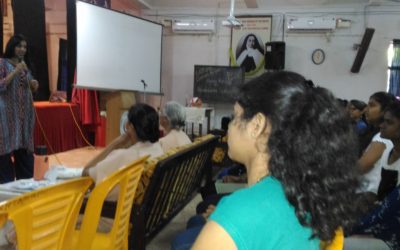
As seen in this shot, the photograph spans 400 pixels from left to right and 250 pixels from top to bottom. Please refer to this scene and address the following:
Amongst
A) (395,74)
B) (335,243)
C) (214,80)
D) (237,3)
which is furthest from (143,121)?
(395,74)

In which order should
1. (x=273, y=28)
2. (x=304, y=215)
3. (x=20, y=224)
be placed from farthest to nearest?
(x=273, y=28), (x=20, y=224), (x=304, y=215)

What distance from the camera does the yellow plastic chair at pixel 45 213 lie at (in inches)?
38.0

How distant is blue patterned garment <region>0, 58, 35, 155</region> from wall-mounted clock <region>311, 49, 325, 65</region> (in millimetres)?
5168

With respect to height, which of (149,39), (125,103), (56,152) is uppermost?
(149,39)

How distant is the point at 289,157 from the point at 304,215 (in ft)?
0.38

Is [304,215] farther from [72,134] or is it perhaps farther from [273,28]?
[273,28]

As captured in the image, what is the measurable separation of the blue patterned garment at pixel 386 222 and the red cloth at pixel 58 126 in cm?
420

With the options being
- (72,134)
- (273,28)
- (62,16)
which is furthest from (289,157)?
(62,16)

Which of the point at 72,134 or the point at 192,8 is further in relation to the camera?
the point at 192,8

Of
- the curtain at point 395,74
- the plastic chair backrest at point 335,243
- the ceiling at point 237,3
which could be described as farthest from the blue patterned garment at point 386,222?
the curtain at point 395,74

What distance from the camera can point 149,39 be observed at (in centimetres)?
638

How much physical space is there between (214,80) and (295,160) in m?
6.02

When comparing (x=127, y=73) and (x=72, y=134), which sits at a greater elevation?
(x=127, y=73)

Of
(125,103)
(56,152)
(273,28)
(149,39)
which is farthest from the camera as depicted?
(273,28)
